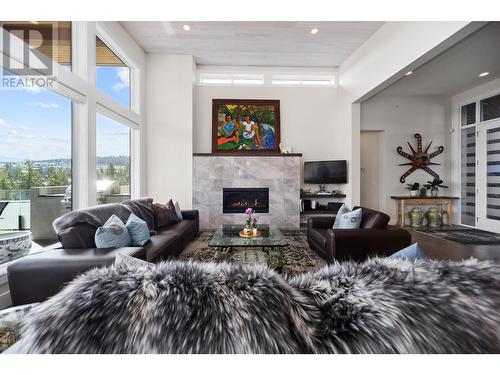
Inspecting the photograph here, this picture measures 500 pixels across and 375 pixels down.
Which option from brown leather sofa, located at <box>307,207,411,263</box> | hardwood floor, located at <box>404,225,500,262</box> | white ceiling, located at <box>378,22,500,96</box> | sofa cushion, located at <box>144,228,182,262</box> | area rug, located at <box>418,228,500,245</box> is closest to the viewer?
sofa cushion, located at <box>144,228,182,262</box>

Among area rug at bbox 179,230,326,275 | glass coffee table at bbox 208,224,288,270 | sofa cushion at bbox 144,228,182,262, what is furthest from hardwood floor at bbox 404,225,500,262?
sofa cushion at bbox 144,228,182,262

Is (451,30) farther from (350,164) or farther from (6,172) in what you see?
(6,172)

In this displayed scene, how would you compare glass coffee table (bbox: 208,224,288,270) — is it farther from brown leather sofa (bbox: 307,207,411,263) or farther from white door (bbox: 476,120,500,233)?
white door (bbox: 476,120,500,233)

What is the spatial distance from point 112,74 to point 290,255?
4320mm

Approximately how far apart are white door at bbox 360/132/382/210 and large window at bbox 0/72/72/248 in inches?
250

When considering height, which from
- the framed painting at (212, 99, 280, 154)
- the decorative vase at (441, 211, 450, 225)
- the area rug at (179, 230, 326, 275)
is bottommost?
the area rug at (179, 230, 326, 275)

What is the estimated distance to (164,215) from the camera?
3.79 metres

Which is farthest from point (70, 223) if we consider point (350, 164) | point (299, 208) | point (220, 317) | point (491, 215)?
point (491, 215)

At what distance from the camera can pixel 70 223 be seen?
2141 millimetres

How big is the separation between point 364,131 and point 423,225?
2.70 meters

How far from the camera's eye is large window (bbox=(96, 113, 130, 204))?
3.70 metres

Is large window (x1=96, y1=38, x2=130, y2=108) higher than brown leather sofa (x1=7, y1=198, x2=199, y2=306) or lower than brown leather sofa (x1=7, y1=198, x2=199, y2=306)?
higher

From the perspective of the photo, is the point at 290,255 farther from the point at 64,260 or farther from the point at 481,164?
the point at 481,164

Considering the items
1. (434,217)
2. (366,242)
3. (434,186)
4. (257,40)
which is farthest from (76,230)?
(434,186)
